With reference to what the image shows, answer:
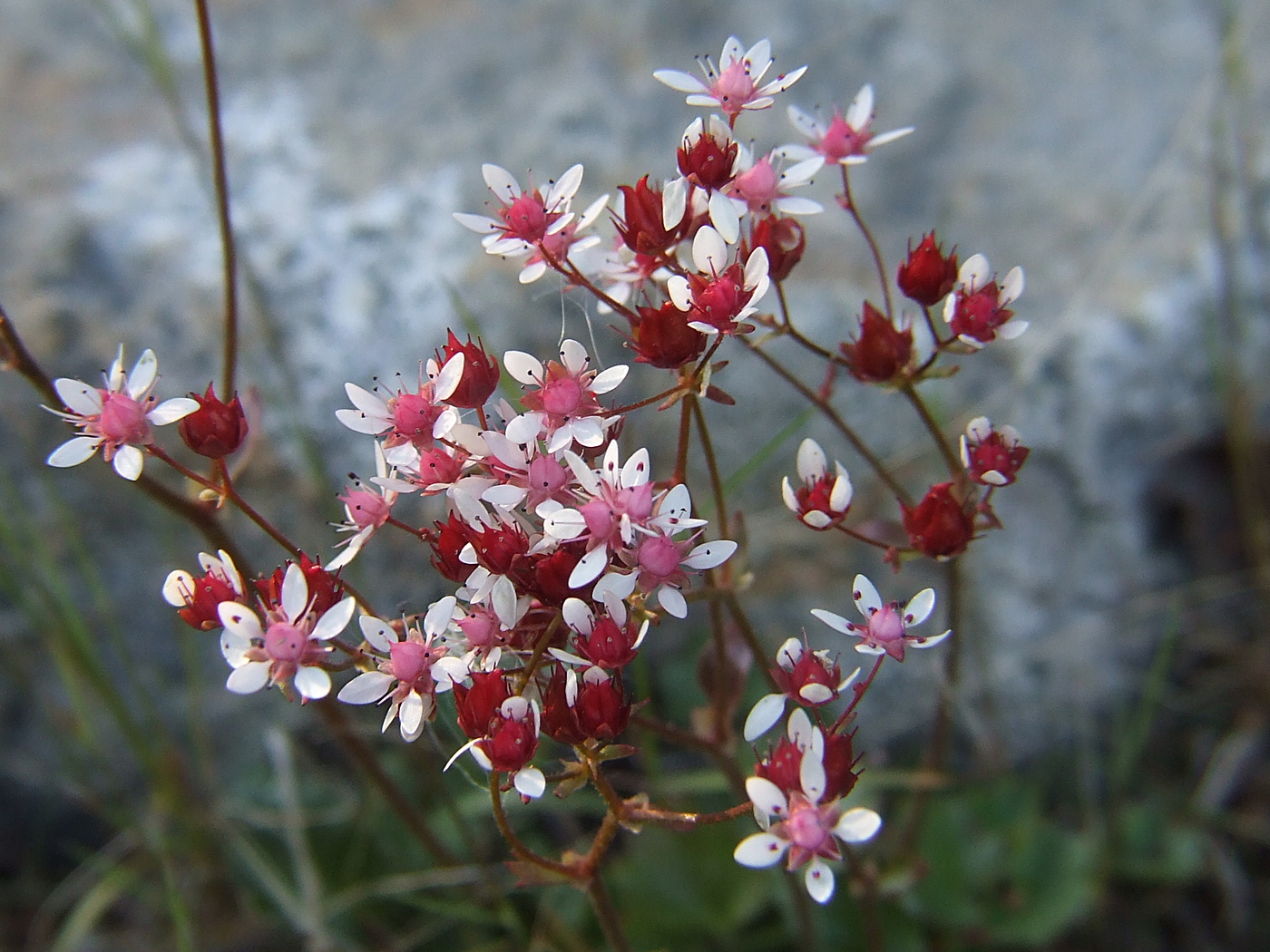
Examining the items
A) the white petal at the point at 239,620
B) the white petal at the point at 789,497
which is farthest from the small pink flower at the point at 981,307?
the white petal at the point at 239,620

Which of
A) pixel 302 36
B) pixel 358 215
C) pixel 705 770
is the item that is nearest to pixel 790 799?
pixel 705 770

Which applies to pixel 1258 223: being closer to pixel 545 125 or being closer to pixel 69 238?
pixel 545 125

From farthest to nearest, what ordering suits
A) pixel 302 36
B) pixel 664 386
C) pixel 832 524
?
pixel 302 36, pixel 664 386, pixel 832 524

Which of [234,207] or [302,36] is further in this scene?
[302,36]

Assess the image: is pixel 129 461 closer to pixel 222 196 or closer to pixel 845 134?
pixel 222 196

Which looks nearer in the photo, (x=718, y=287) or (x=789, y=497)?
(x=718, y=287)

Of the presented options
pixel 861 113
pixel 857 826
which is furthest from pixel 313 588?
pixel 861 113
